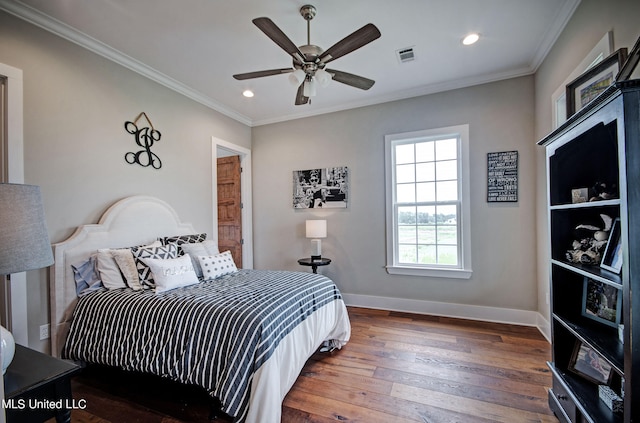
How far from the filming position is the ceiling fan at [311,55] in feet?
5.69

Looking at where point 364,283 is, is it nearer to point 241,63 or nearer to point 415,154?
point 415,154

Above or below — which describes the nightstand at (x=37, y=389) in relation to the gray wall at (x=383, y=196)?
below

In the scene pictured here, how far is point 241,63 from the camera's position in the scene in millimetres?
2818

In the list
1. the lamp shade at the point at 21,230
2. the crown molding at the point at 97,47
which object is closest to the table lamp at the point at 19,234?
the lamp shade at the point at 21,230

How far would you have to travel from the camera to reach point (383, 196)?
3.68m

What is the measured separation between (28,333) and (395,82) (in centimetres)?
411

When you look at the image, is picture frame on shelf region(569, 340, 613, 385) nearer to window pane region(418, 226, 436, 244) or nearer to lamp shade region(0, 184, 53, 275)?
window pane region(418, 226, 436, 244)

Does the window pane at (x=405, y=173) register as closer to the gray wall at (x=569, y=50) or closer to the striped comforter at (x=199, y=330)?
the gray wall at (x=569, y=50)

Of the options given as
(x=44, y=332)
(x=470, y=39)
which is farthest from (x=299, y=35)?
(x=44, y=332)

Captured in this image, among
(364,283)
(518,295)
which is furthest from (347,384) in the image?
(518,295)

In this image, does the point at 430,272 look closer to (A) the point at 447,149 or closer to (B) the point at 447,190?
(B) the point at 447,190

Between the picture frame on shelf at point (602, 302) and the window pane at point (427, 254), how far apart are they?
6.05ft

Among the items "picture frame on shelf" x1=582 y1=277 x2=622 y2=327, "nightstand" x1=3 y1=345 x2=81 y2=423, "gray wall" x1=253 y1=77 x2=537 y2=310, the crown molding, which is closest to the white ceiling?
the crown molding

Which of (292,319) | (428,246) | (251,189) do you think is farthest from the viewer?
(251,189)
